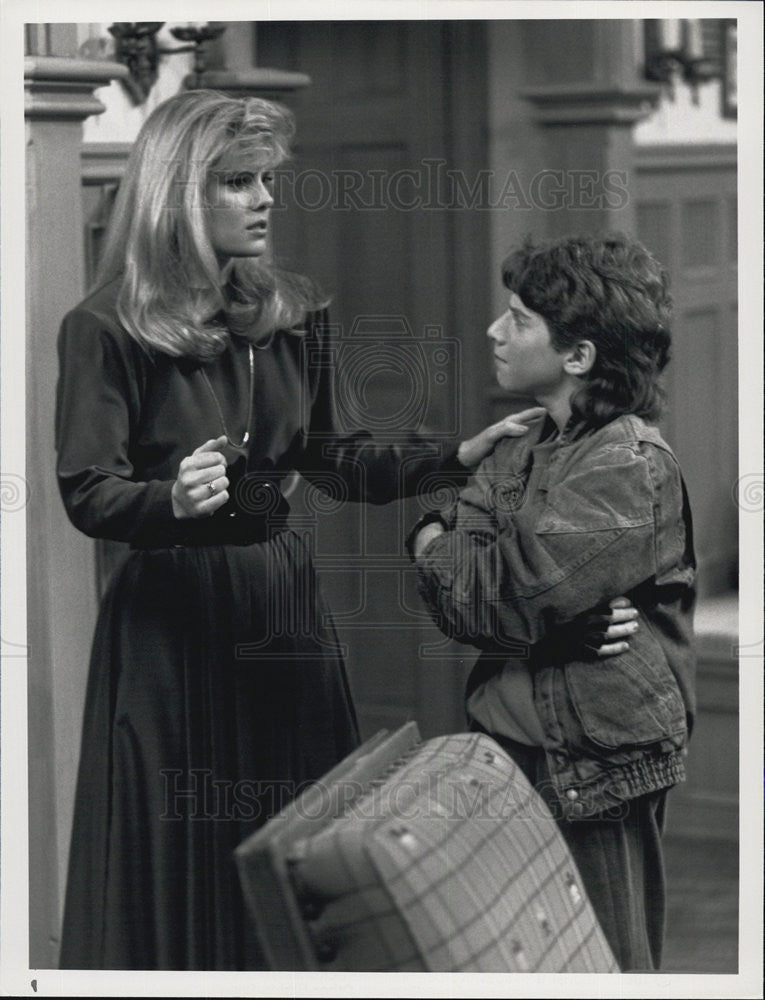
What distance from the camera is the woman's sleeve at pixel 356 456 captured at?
2838 mm

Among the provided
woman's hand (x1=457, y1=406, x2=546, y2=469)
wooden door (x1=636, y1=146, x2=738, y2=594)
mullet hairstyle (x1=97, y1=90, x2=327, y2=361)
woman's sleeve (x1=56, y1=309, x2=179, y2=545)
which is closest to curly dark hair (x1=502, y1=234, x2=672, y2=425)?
woman's hand (x1=457, y1=406, x2=546, y2=469)

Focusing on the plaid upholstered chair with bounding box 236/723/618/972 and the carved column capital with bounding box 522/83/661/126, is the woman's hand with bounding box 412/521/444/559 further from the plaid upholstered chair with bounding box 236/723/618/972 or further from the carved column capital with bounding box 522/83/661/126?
the carved column capital with bounding box 522/83/661/126

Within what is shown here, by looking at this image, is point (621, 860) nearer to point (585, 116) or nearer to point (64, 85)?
point (585, 116)

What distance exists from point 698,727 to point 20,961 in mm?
1443

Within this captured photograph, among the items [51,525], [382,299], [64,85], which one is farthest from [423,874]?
[64,85]

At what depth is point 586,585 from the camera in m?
2.54

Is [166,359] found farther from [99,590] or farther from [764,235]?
[764,235]

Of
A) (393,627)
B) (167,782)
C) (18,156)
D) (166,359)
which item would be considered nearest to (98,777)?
(167,782)

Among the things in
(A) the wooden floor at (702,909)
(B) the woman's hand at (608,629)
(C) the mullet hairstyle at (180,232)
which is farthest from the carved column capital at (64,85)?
(A) the wooden floor at (702,909)

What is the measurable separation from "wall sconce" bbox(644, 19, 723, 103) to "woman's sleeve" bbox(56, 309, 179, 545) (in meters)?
1.25

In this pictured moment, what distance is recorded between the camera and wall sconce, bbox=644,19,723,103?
2.96m

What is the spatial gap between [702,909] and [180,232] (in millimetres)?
1691

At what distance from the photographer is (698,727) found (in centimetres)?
311

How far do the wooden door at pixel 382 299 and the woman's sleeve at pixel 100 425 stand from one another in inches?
14.3
